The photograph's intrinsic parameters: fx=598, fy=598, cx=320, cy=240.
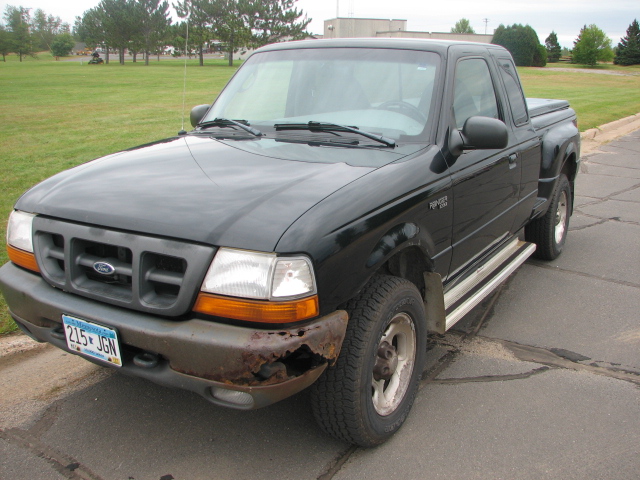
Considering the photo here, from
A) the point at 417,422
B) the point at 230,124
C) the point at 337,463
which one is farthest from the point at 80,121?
the point at 337,463

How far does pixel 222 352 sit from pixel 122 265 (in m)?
0.59

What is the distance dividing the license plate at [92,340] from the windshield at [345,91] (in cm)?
168

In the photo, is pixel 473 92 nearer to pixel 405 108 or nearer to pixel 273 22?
pixel 405 108

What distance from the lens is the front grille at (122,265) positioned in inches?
88.7

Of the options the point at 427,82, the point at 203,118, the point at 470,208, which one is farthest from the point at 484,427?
the point at 203,118

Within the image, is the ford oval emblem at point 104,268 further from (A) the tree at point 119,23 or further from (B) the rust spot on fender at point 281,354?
(A) the tree at point 119,23

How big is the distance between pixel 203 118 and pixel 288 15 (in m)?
58.0

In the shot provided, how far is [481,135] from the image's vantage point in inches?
125

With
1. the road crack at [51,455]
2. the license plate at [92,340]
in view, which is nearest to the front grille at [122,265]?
the license plate at [92,340]

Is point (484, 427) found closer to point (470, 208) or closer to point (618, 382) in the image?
point (618, 382)

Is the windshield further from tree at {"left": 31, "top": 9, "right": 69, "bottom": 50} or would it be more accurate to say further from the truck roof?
tree at {"left": 31, "top": 9, "right": 69, "bottom": 50}

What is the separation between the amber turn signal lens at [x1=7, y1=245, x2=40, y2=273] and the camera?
8.87 feet

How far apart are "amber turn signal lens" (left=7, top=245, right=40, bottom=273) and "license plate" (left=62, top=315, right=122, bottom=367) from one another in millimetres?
386

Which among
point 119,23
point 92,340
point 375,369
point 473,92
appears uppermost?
point 119,23
